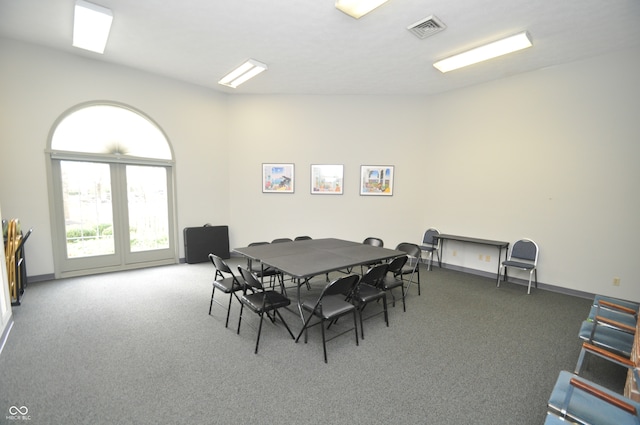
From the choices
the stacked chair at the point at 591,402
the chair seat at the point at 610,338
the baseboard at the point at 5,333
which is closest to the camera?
the stacked chair at the point at 591,402

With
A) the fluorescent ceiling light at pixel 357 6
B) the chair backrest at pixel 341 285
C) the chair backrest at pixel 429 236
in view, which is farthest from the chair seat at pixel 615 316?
the fluorescent ceiling light at pixel 357 6

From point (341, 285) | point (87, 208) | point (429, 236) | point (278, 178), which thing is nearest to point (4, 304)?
point (87, 208)

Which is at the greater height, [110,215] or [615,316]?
[110,215]

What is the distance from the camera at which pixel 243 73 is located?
185 inches

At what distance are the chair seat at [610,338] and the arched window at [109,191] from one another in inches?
241

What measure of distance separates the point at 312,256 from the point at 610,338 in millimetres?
2718

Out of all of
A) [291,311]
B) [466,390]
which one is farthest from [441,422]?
[291,311]

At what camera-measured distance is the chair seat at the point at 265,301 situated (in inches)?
101

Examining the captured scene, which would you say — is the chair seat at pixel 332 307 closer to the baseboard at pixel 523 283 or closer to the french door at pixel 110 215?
the baseboard at pixel 523 283

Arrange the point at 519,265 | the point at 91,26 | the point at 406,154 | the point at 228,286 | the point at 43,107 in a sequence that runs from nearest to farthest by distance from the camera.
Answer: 1. the point at 228,286
2. the point at 91,26
3. the point at 43,107
4. the point at 519,265
5. the point at 406,154

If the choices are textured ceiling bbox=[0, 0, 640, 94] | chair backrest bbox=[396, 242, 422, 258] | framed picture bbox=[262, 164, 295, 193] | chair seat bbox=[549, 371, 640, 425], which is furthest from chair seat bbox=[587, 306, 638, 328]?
framed picture bbox=[262, 164, 295, 193]

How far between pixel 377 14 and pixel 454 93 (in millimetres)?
3013

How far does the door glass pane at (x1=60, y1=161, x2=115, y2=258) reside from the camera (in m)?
4.39

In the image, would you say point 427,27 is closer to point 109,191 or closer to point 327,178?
point 327,178
